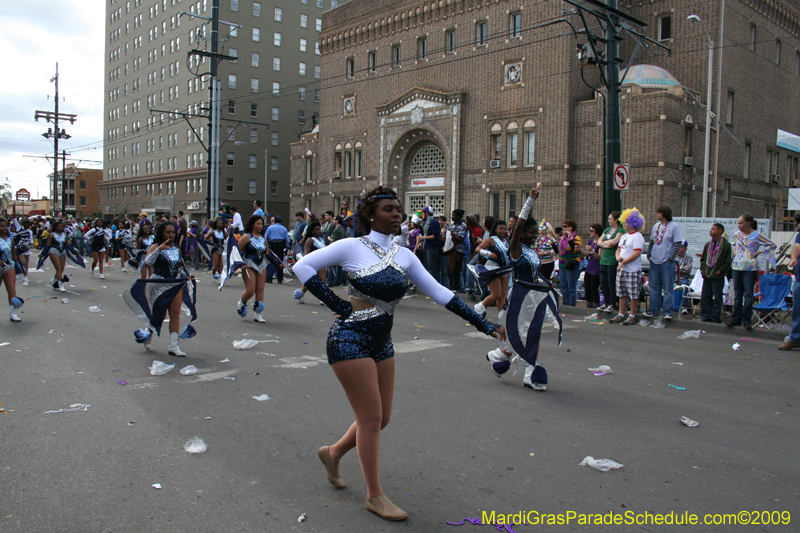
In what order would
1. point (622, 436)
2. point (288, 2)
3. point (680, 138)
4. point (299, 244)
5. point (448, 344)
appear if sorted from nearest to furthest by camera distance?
point (622, 436)
point (448, 344)
point (299, 244)
point (680, 138)
point (288, 2)

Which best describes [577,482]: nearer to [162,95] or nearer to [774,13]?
[774,13]

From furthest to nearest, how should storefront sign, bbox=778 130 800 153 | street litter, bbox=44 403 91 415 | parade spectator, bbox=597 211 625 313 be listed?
storefront sign, bbox=778 130 800 153 < parade spectator, bbox=597 211 625 313 < street litter, bbox=44 403 91 415

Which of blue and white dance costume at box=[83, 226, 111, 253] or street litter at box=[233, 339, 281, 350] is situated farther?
blue and white dance costume at box=[83, 226, 111, 253]

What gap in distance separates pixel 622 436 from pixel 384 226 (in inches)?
110

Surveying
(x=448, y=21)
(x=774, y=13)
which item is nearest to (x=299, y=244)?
(x=448, y=21)

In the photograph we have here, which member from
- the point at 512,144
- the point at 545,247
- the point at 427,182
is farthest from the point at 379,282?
the point at 427,182

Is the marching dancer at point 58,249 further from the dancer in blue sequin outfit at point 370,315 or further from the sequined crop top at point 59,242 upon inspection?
the dancer in blue sequin outfit at point 370,315

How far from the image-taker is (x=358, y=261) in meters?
3.62

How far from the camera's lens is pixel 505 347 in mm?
6652

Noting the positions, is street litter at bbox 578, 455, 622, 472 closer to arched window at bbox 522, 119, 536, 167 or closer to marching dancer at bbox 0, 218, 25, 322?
marching dancer at bbox 0, 218, 25, 322

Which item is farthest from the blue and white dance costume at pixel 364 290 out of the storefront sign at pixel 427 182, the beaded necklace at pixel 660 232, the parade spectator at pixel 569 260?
the storefront sign at pixel 427 182

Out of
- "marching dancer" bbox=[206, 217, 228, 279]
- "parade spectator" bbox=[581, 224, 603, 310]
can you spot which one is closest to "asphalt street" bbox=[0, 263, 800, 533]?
"parade spectator" bbox=[581, 224, 603, 310]

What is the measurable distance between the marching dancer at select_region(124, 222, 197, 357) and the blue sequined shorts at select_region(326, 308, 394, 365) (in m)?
4.96

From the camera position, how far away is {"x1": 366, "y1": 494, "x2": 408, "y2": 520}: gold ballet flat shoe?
11.4 feet
